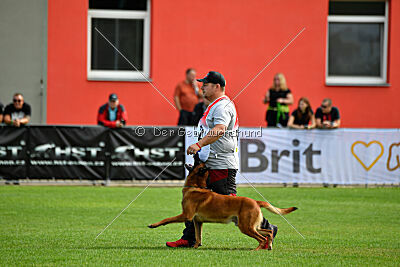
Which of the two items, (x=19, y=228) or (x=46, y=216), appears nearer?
(x=19, y=228)

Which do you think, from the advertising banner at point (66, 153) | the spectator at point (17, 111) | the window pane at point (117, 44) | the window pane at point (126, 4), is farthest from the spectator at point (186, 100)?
the spectator at point (17, 111)

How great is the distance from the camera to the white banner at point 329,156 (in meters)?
15.6

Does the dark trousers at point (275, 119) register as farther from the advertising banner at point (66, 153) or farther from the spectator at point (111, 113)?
the advertising banner at point (66, 153)

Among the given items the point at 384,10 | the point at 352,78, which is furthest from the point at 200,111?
the point at 384,10

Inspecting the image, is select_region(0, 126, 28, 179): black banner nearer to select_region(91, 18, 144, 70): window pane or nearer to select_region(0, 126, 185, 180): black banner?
select_region(0, 126, 185, 180): black banner

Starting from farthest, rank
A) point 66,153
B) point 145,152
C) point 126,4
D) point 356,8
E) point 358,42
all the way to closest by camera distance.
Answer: point 358,42 < point 356,8 < point 126,4 < point 145,152 < point 66,153

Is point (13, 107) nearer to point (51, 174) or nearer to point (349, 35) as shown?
point (51, 174)

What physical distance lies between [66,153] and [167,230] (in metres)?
6.01

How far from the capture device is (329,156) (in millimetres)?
15797

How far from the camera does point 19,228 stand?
923 cm

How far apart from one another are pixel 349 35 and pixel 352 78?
129 centimetres

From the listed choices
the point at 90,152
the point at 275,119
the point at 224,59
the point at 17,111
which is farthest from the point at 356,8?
the point at 17,111

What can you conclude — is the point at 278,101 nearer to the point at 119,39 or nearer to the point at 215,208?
the point at 119,39

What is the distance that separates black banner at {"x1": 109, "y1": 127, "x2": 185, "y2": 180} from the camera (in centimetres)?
1531
